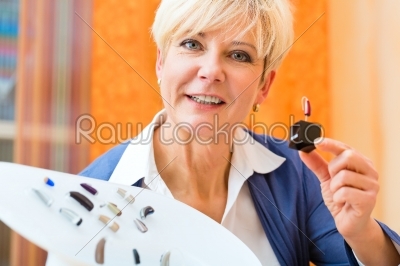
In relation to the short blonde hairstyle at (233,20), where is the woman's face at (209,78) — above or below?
below

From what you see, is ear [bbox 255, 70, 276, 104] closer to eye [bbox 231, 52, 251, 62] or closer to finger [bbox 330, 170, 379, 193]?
eye [bbox 231, 52, 251, 62]

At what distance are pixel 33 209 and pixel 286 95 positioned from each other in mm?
1606

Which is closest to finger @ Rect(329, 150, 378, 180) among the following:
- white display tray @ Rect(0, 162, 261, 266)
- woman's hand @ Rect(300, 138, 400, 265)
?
woman's hand @ Rect(300, 138, 400, 265)

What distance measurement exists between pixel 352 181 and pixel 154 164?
441mm

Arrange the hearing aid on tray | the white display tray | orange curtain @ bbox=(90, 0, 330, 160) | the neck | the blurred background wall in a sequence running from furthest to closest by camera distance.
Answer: orange curtain @ bbox=(90, 0, 330, 160)
the blurred background wall
the neck
the hearing aid on tray
the white display tray

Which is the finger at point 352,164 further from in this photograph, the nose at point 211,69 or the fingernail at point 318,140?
the nose at point 211,69

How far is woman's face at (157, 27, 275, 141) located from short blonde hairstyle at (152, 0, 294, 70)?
0.02 meters

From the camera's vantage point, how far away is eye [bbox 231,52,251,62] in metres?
1.00

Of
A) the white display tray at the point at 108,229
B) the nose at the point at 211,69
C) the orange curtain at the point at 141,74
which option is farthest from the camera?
the orange curtain at the point at 141,74

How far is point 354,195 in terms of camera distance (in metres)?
0.77

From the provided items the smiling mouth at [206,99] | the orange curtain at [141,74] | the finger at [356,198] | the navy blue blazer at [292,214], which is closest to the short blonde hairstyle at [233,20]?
the smiling mouth at [206,99]

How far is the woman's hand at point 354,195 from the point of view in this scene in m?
0.76

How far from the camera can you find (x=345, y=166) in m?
0.76

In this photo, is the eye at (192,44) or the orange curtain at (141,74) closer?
the eye at (192,44)
